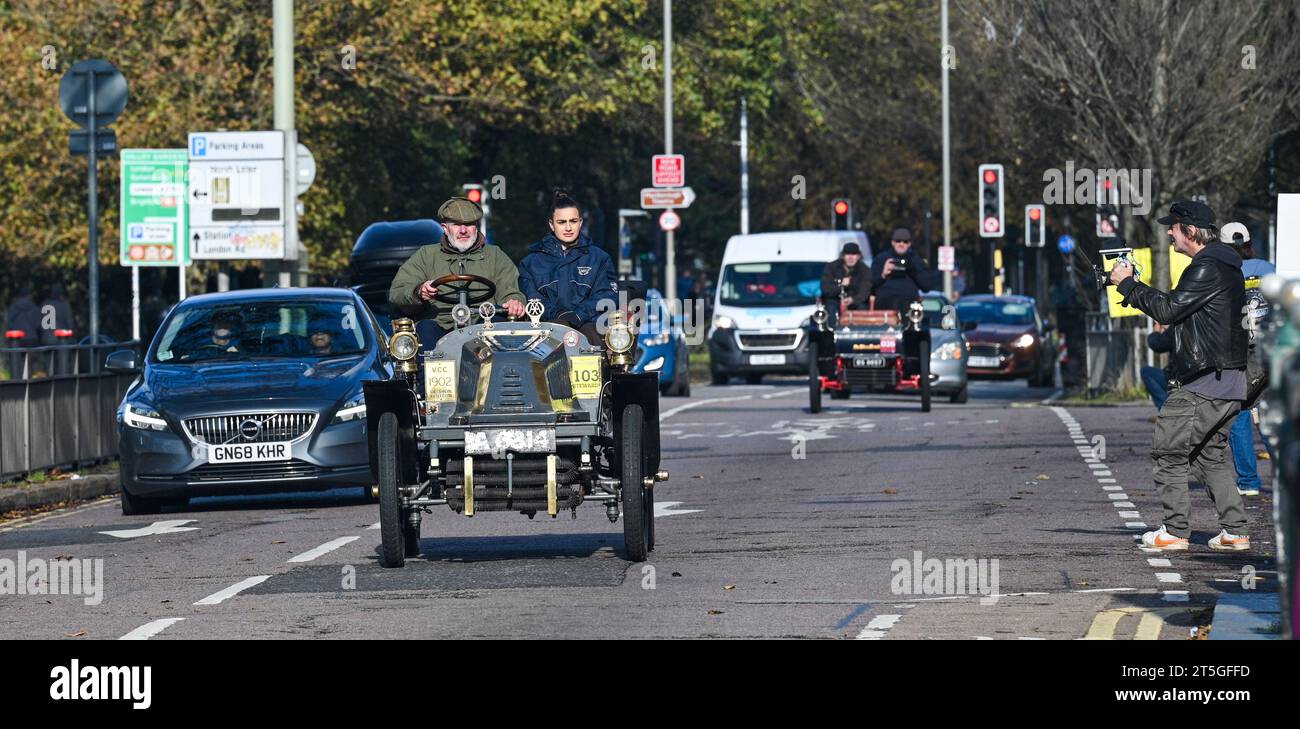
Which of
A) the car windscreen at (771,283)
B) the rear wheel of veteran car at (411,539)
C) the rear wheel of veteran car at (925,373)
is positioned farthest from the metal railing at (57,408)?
the car windscreen at (771,283)

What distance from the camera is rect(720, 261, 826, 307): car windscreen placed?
131 ft

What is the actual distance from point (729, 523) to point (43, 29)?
28339mm

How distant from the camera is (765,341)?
39969 millimetres

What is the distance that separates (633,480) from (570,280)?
1.50 m

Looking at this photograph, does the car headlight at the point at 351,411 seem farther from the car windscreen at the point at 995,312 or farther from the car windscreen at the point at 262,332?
the car windscreen at the point at 995,312

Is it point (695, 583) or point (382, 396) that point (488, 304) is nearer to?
point (382, 396)

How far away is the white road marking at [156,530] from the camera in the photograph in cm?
1670

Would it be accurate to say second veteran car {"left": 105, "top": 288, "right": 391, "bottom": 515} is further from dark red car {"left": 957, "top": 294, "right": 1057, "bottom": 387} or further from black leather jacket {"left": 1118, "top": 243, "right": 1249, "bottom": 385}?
dark red car {"left": 957, "top": 294, "right": 1057, "bottom": 387}

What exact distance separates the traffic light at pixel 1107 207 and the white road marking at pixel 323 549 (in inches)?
756

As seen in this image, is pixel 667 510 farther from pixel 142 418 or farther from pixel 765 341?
pixel 765 341

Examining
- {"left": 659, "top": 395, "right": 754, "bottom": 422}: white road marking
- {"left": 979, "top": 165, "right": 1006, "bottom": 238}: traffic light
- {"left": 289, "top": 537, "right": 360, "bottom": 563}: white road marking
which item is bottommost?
{"left": 289, "top": 537, "right": 360, "bottom": 563}: white road marking

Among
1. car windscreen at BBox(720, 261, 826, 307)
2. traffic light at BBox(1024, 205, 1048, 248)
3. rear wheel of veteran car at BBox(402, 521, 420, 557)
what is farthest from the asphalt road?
traffic light at BBox(1024, 205, 1048, 248)

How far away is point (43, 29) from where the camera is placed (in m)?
41.9

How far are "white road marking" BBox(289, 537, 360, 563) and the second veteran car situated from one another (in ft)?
6.73
